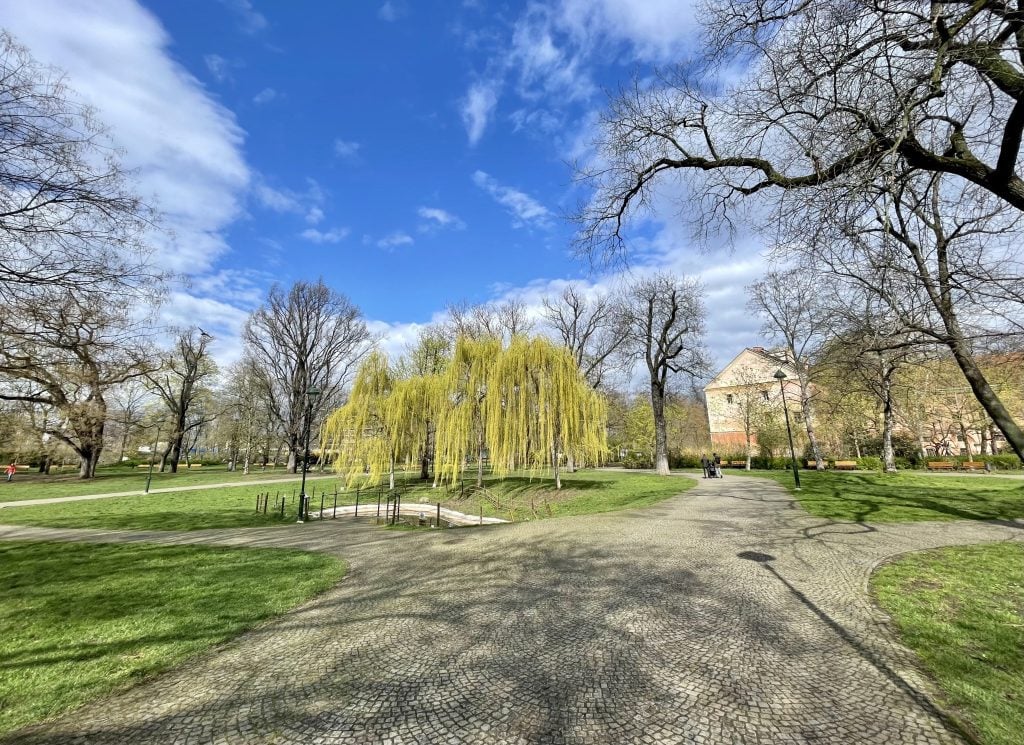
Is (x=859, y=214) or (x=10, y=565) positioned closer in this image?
(x=859, y=214)

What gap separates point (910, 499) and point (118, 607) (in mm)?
19210

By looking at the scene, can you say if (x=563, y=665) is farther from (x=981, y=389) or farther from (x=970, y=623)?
(x=981, y=389)

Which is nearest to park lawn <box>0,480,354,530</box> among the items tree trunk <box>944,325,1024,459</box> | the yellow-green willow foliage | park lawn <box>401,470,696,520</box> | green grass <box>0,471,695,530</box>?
green grass <box>0,471,695,530</box>

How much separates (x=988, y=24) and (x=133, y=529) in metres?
18.5

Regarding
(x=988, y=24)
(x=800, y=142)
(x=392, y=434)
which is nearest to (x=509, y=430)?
(x=392, y=434)

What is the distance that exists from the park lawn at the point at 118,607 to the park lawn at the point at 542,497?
301 inches

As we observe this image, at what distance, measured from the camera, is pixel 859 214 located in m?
4.88

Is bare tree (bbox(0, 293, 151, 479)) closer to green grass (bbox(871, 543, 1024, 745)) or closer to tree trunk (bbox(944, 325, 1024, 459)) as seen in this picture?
green grass (bbox(871, 543, 1024, 745))

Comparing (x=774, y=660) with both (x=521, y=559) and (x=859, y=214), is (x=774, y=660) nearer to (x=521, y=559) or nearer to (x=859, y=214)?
(x=521, y=559)

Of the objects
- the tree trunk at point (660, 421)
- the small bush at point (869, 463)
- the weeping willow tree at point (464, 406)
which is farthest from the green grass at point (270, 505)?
the small bush at point (869, 463)

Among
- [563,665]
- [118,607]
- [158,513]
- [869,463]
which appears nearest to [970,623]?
[563,665]

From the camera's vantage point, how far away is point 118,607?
5215 millimetres

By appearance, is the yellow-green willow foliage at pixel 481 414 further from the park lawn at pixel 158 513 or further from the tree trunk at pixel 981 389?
the tree trunk at pixel 981 389

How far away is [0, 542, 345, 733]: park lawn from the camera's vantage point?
3.52 m
